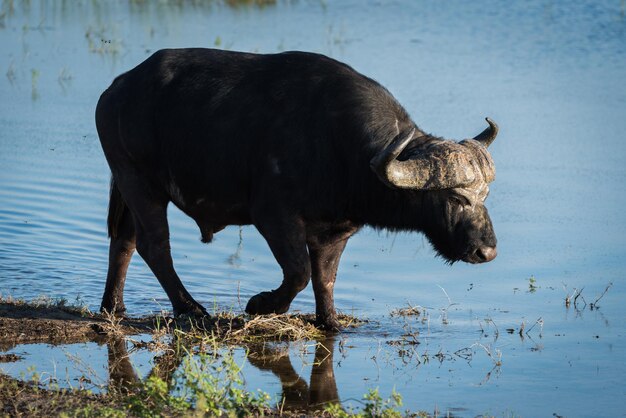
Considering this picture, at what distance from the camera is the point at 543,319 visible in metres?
8.79

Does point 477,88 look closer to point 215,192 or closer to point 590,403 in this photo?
point 215,192

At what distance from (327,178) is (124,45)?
1354cm

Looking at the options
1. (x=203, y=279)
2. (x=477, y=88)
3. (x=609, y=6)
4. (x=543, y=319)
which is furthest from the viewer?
(x=609, y=6)

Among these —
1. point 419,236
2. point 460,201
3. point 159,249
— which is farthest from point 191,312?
point 419,236

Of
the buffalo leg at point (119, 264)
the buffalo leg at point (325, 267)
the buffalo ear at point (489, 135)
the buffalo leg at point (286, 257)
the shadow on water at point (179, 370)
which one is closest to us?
the shadow on water at point (179, 370)

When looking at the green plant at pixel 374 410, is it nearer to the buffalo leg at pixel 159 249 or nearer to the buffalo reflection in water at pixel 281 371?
the buffalo reflection in water at pixel 281 371

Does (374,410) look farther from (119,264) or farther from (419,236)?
(419,236)

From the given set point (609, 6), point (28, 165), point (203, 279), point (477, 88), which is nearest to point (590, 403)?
point (203, 279)

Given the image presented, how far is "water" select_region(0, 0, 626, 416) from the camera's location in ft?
25.2

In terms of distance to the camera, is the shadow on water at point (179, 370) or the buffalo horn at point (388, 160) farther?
the buffalo horn at point (388, 160)

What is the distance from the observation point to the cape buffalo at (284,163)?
25.2ft

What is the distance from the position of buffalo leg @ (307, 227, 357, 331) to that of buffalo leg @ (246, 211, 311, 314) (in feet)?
1.40

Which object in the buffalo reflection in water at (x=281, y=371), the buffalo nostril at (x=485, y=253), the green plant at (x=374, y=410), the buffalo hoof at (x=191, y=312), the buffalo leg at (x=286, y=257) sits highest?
the green plant at (x=374, y=410)

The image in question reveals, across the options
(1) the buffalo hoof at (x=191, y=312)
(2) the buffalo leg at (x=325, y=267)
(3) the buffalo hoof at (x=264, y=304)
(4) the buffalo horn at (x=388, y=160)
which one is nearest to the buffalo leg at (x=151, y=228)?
(1) the buffalo hoof at (x=191, y=312)
